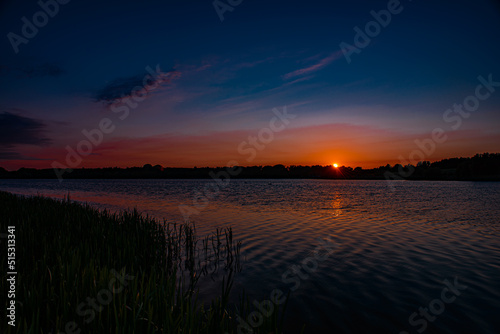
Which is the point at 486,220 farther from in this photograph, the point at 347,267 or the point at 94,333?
the point at 94,333

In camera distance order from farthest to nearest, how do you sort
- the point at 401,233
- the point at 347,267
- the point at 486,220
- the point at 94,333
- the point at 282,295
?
1. the point at 486,220
2. the point at 401,233
3. the point at 347,267
4. the point at 282,295
5. the point at 94,333

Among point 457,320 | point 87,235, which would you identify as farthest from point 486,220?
point 87,235

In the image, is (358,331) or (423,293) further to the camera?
(423,293)

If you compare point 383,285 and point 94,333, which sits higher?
point 94,333

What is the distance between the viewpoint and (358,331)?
812 centimetres

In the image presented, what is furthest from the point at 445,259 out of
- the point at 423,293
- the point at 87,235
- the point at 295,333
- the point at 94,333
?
the point at 87,235

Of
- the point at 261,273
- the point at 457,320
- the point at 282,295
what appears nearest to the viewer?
the point at 457,320

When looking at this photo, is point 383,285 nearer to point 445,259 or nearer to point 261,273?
point 261,273

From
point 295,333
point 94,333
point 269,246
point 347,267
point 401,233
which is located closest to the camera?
point 94,333

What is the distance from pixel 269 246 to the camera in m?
17.5

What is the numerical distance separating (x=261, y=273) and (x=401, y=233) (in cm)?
1446

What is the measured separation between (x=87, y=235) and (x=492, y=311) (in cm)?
1632

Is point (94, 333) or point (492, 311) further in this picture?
point (492, 311)

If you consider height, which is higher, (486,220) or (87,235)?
(87,235)
